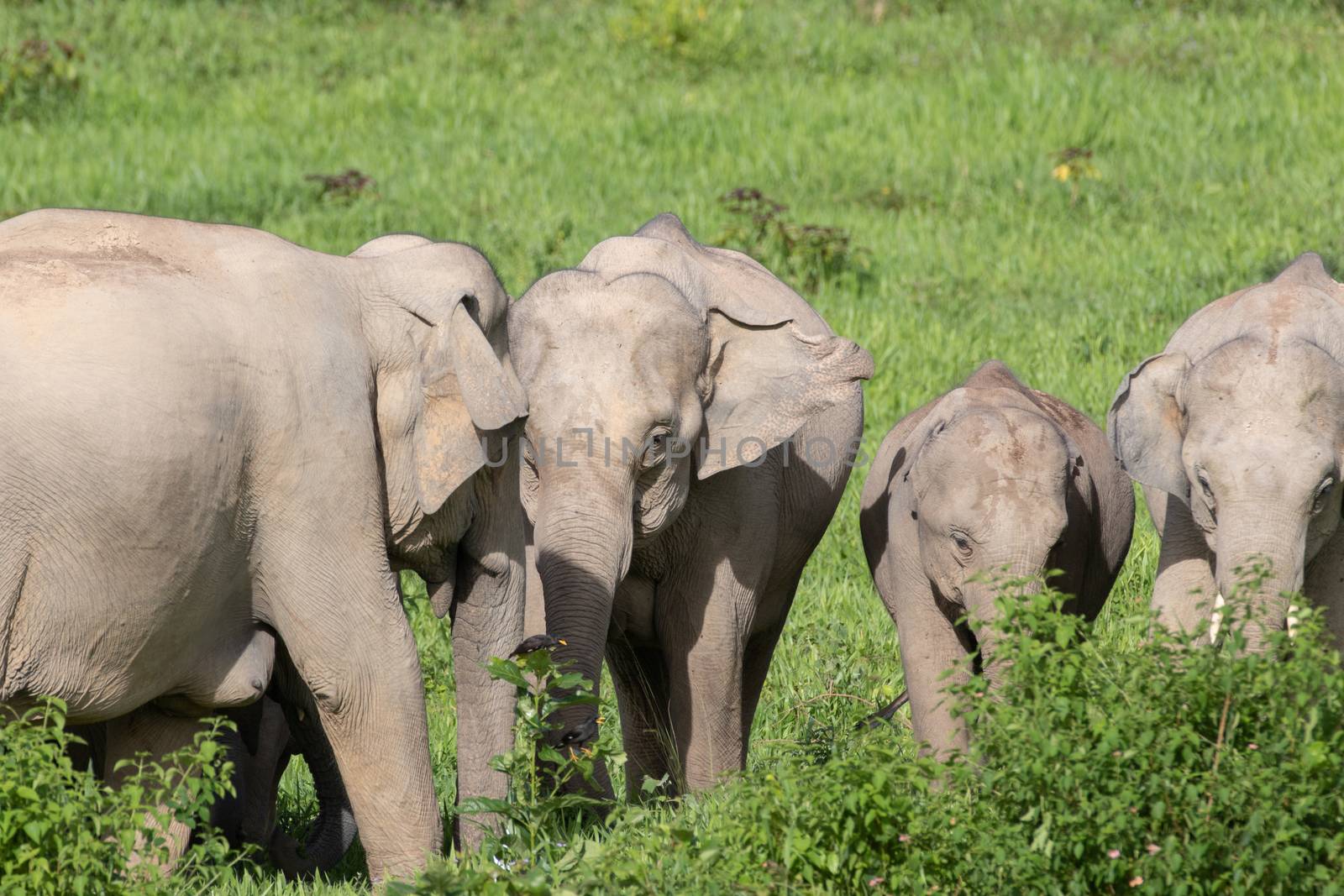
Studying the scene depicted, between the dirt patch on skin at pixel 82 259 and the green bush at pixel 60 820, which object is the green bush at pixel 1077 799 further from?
the dirt patch on skin at pixel 82 259

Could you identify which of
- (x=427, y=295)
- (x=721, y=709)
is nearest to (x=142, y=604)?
(x=427, y=295)

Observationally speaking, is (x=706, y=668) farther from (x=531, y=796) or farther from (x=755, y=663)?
(x=531, y=796)

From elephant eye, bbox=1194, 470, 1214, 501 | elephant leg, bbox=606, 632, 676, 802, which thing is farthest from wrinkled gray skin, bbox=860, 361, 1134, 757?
elephant leg, bbox=606, 632, 676, 802

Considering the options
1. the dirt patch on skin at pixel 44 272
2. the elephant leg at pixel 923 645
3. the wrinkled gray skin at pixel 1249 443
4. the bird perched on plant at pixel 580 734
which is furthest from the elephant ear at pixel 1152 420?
the dirt patch on skin at pixel 44 272

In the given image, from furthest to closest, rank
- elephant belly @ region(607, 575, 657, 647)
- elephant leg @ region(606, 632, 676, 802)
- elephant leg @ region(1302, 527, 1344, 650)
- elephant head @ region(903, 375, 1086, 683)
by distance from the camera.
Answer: elephant leg @ region(606, 632, 676, 802), elephant belly @ region(607, 575, 657, 647), elephant head @ region(903, 375, 1086, 683), elephant leg @ region(1302, 527, 1344, 650)

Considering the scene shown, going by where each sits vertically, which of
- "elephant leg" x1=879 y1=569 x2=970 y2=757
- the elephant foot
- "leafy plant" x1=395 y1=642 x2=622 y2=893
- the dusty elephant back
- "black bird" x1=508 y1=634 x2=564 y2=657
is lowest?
the elephant foot

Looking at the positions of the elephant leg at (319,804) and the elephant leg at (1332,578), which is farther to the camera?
the elephant leg at (319,804)

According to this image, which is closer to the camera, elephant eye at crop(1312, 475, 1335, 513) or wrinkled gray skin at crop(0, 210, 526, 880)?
wrinkled gray skin at crop(0, 210, 526, 880)

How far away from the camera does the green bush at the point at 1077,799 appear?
12.9 feet

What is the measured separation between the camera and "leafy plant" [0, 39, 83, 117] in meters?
15.9

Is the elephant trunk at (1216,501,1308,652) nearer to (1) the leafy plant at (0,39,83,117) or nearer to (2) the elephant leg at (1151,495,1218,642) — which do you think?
(2) the elephant leg at (1151,495,1218,642)

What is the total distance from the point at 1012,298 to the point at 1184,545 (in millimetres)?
6638

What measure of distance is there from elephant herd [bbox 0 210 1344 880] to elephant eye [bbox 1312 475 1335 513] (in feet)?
0.05

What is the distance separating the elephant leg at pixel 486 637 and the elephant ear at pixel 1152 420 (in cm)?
174
